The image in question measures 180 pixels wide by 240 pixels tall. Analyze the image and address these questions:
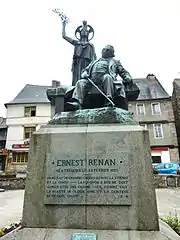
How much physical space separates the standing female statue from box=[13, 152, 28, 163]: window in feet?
73.1

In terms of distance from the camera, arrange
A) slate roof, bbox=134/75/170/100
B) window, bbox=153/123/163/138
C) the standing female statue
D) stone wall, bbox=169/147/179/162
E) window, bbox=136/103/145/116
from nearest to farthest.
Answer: the standing female statue, stone wall, bbox=169/147/179/162, window, bbox=153/123/163/138, window, bbox=136/103/145/116, slate roof, bbox=134/75/170/100

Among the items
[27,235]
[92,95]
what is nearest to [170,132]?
[92,95]

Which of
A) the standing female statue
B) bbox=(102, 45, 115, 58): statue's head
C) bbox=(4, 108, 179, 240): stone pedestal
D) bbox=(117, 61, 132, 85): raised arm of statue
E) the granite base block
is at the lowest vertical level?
the granite base block

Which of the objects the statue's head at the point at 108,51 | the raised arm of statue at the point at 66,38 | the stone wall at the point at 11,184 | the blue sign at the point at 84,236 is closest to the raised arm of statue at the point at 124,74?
the statue's head at the point at 108,51

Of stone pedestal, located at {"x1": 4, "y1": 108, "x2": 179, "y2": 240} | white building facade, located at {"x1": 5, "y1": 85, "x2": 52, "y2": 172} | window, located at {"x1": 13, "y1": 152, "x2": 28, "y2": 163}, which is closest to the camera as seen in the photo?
stone pedestal, located at {"x1": 4, "y1": 108, "x2": 179, "y2": 240}

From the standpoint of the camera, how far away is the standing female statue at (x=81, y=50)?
5605mm

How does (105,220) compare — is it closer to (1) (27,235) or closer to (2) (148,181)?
(2) (148,181)

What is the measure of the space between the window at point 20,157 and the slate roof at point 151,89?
53.1 feet

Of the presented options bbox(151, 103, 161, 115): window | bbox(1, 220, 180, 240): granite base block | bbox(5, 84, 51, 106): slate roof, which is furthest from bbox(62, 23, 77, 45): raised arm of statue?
bbox(5, 84, 51, 106): slate roof

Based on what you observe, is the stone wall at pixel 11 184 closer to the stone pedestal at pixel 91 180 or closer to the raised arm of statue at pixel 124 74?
the stone pedestal at pixel 91 180

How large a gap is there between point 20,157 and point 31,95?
930 centimetres

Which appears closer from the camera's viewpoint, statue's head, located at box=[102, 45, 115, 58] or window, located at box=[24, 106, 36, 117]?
statue's head, located at box=[102, 45, 115, 58]

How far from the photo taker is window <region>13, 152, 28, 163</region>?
2577 cm

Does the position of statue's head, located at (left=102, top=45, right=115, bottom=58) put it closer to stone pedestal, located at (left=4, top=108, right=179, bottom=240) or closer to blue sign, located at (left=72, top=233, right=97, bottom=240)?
stone pedestal, located at (left=4, top=108, right=179, bottom=240)
